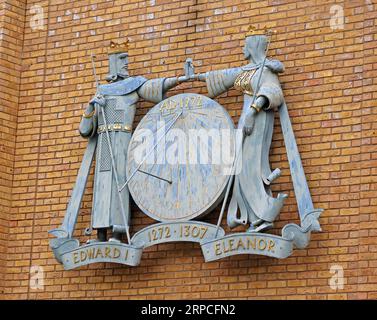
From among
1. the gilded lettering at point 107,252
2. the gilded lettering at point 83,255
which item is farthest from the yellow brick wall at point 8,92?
the gilded lettering at point 107,252

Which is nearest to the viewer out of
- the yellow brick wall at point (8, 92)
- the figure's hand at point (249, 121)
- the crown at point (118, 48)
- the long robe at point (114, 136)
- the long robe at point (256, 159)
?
the long robe at point (256, 159)

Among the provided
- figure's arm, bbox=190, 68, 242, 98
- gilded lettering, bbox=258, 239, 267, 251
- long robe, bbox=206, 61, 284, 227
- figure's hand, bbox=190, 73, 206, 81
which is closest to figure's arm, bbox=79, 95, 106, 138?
figure's hand, bbox=190, 73, 206, 81

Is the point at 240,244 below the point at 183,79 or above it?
below

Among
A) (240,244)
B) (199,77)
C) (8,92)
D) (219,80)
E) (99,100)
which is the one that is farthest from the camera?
(8,92)

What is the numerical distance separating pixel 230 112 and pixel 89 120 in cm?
133

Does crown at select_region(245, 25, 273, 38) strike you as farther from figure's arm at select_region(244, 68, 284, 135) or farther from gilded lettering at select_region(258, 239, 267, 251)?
gilded lettering at select_region(258, 239, 267, 251)

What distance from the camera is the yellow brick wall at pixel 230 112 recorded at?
11.3 metres

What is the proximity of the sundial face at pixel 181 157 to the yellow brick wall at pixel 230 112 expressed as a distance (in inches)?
9.5

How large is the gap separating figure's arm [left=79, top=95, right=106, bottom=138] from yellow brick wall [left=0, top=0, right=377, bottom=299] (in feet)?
1.03

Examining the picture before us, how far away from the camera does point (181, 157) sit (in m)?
12.0

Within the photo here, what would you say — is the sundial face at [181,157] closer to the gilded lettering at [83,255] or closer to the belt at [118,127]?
the belt at [118,127]

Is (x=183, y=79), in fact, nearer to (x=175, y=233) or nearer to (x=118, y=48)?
(x=118, y=48)

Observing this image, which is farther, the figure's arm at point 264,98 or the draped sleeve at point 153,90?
the draped sleeve at point 153,90

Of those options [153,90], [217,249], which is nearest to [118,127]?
[153,90]
